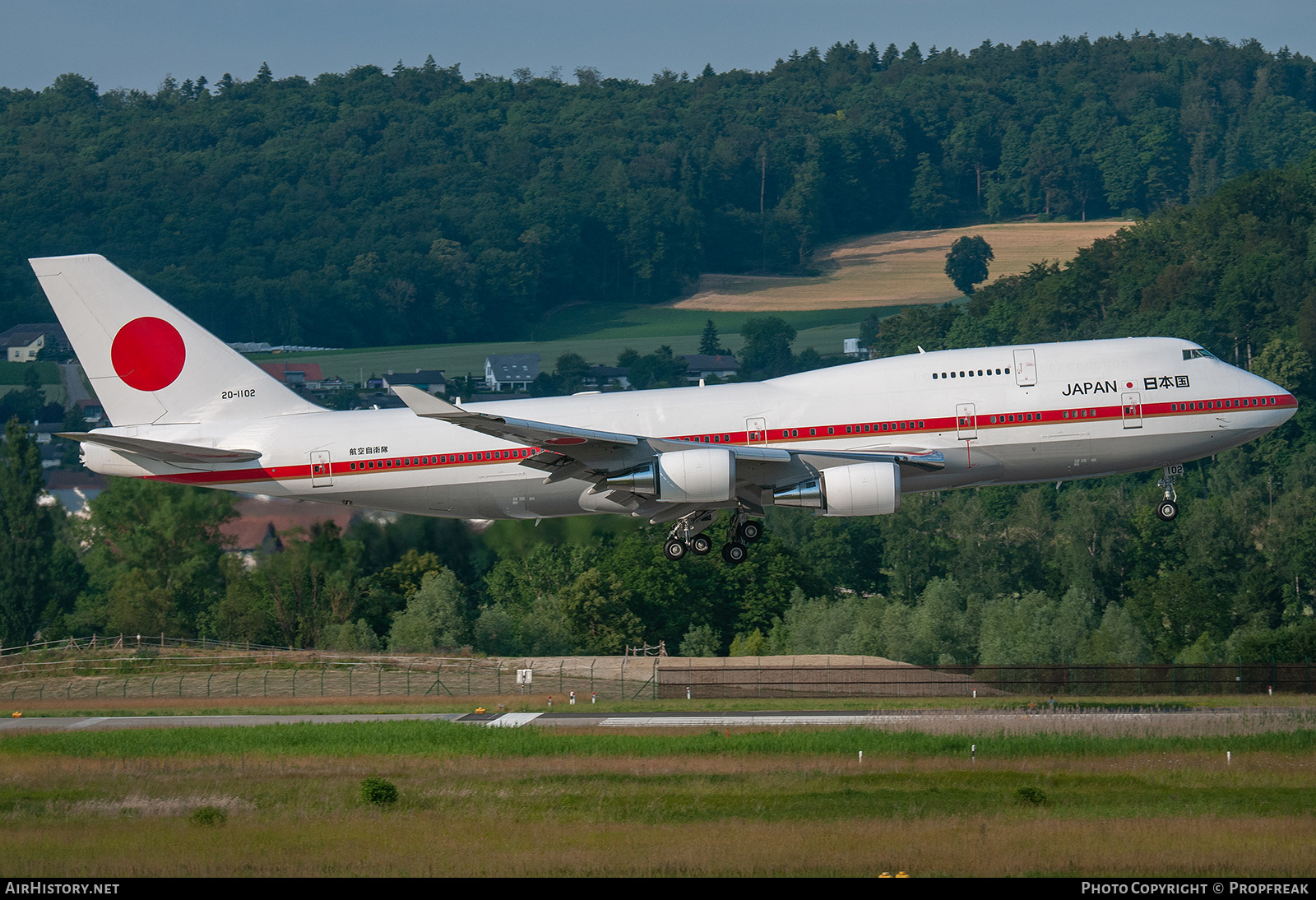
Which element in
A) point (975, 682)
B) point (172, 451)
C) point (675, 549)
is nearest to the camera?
point (172, 451)

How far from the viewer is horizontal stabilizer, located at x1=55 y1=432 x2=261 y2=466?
137 feet

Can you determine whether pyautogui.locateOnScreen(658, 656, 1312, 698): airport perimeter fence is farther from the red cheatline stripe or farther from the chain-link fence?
the red cheatline stripe

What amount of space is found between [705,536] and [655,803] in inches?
471

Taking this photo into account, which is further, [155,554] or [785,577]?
[785,577]

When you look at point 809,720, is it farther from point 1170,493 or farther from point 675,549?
point 1170,493

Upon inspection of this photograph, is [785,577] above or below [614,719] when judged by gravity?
above

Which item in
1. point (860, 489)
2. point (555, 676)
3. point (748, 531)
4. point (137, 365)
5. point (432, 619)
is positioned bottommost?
point (555, 676)

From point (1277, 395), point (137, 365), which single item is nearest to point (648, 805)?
point (137, 365)

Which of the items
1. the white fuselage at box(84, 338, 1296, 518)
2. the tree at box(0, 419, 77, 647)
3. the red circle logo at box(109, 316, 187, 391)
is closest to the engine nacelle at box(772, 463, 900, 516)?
the white fuselage at box(84, 338, 1296, 518)

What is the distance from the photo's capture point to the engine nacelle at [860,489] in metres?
40.2

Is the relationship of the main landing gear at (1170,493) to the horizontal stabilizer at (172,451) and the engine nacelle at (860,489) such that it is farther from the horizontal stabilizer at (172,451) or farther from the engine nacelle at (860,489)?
the horizontal stabilizer at (172,451)

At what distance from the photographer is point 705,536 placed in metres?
44.0
